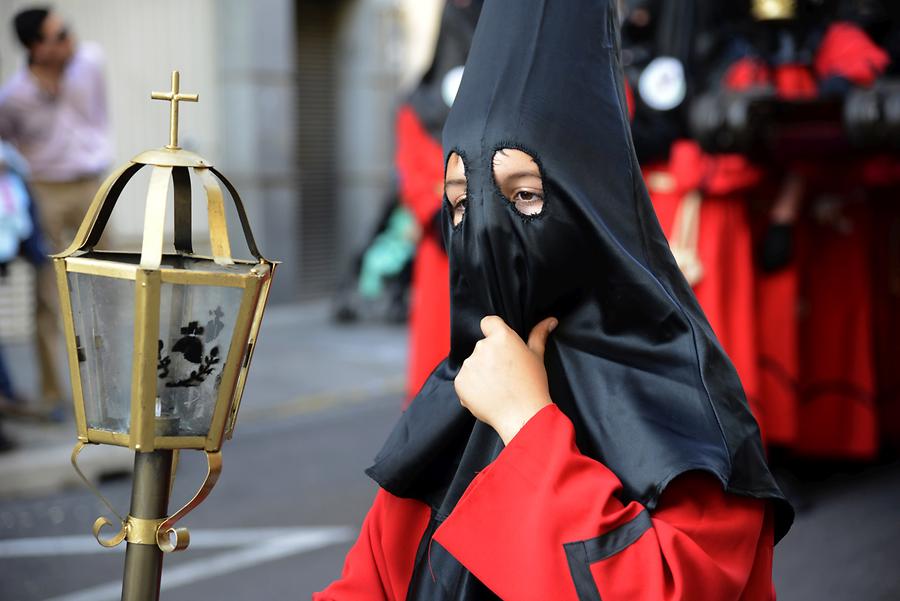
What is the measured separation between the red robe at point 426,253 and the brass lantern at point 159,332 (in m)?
4.08

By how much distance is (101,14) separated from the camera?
10.1 metres

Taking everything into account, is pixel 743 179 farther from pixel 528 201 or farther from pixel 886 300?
pixel 528 201

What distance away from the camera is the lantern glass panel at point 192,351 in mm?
1528

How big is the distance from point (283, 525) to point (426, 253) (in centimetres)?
159

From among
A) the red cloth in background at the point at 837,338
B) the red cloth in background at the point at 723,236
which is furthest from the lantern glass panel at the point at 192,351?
the red cloth in background at the point at 837,338

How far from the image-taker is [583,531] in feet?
5.18

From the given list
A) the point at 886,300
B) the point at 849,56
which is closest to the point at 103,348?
the point at 849,56

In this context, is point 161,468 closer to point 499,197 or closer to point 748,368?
point 499,197

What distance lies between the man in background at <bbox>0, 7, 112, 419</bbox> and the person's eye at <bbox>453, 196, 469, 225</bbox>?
540 centimetres

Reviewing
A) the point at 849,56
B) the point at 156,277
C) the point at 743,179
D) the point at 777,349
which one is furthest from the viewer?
the point at 777,349

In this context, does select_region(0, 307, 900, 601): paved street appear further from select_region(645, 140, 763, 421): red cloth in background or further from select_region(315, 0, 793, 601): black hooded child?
select_region(315, 0, 793, 601): black hooded child

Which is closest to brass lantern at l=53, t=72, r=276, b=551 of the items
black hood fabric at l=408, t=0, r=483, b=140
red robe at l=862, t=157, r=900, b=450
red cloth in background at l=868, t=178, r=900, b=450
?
black hood fabric at l=408, t=0, r=483, b=140

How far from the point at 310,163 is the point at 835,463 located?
7.43 metres

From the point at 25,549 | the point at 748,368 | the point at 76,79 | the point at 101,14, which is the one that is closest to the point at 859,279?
the point at 748,368
